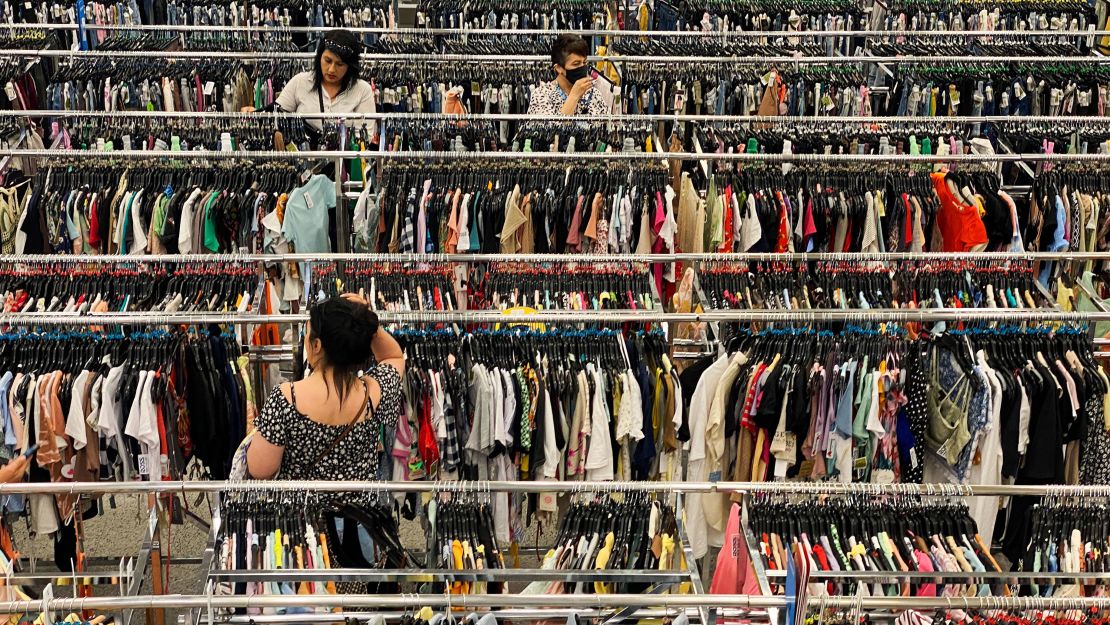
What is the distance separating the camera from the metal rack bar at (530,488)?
363 centimetres

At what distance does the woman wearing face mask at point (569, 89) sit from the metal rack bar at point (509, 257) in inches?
78.0

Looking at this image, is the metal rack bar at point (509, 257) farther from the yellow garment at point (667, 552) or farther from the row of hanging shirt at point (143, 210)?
the yellow garment at point (667, 552)

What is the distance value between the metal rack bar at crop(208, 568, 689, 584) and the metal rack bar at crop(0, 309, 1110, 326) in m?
1.52

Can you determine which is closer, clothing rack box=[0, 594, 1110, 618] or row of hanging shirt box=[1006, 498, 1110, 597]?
clothing rack box=[0, 594, 1110, 618]

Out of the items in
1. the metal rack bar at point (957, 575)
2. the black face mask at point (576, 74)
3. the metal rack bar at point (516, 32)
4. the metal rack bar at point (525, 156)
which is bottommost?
the metal rack bar at point (957, 575)

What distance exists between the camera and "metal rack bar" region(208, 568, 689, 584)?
338cm

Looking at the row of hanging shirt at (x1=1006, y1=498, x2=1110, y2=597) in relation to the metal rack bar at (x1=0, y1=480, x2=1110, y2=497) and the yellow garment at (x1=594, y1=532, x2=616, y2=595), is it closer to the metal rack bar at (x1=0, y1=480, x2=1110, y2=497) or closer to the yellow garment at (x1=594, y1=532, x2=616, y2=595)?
the metal rack bar at (x1=0, y1=480, x2=1110, y2=497)

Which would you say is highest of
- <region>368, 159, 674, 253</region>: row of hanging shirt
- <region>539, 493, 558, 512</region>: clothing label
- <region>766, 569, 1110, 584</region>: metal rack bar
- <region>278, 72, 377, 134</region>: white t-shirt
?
<region>278, 72, 377, 134</region>: white t-shirt

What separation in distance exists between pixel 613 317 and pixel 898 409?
1170mm

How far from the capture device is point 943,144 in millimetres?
6859

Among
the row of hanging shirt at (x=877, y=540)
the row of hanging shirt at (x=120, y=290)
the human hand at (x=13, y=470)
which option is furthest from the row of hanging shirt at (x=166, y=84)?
the row of hanging shirt at (x=877, y=540)

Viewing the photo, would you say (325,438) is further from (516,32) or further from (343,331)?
(516,32)

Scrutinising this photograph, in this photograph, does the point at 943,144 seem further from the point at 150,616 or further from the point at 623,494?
the point at 150,616

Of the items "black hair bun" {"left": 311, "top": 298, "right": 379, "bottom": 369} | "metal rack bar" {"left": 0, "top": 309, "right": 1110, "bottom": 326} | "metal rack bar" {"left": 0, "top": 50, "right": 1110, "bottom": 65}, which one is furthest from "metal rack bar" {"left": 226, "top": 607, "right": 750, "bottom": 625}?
"metal rack bar" {"left": 0, "top": 50, "right": 1110, "bottom": 65}
